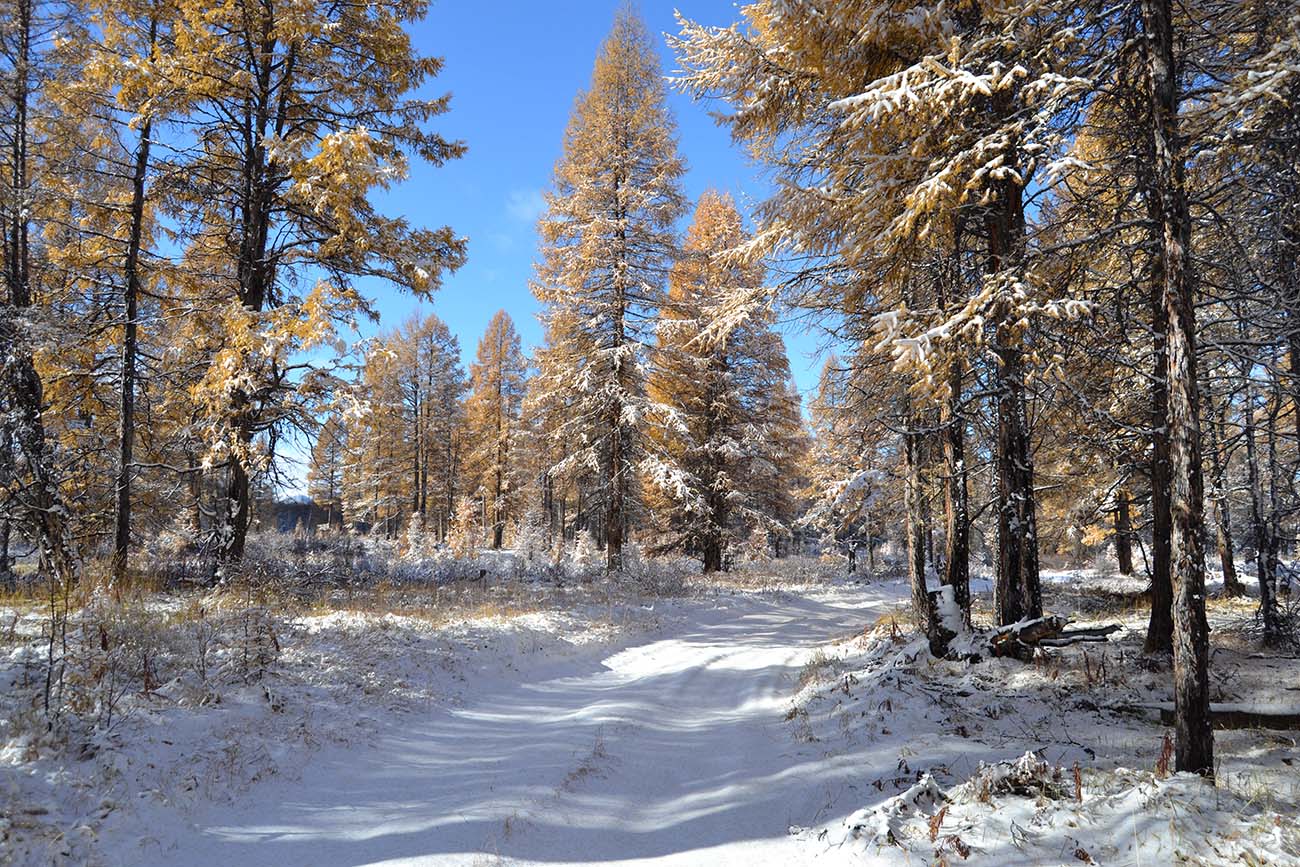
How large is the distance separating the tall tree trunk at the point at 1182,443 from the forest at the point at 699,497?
30 millimetres

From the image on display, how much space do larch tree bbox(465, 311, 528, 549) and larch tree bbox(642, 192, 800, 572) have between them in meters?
15.3

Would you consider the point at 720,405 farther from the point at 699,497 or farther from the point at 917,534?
the point at 917,534

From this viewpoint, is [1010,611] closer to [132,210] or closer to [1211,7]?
[1211,7]

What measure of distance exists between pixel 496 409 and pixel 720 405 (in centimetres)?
1898

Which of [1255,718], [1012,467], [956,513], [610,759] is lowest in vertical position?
[610,759]

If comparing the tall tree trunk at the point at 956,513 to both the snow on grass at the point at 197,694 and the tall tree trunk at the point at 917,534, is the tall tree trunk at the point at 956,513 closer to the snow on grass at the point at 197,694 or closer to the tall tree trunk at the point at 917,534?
the tall tree trunk at the point at 917,534

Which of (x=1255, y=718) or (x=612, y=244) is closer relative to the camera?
(x=1255, y=718)

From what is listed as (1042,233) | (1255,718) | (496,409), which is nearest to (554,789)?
(1255,718)

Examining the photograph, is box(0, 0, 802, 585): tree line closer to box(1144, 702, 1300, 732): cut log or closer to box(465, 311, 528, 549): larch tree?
box(1144, 702, 1300, 732): cut log

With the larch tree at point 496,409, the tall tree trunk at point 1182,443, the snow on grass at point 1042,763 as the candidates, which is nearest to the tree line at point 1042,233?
the tall tree trunk at point 1182,443

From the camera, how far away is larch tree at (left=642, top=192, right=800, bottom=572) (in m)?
20.2

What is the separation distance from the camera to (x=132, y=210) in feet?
33.4

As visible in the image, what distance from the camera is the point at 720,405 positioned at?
20859mm

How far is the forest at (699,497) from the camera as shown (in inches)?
168
